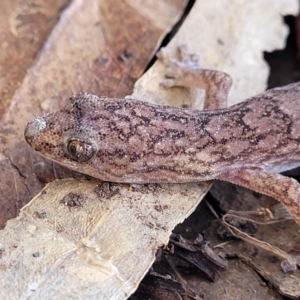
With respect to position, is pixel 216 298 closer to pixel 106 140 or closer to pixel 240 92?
pixel 106 140

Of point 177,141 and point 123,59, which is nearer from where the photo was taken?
point 177,141

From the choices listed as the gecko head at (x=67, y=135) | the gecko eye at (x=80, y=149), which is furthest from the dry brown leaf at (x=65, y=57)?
the gecko eye at (x=80, y=149)

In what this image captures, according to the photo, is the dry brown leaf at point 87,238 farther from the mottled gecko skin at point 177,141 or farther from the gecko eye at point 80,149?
the gecko eye at point 80,149

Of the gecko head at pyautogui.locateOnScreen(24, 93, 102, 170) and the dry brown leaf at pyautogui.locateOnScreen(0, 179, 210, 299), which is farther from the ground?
the gecko head at pyautogui.locateOnScreen(24, 93, 102, 170)

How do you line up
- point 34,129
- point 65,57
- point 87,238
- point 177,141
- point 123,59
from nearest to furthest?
point 87,238 < point 34,129 < point 177,141 < point 65,57 < point 123,59

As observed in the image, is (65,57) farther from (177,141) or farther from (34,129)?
(177,141)

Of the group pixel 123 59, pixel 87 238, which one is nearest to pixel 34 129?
pixel 87 238

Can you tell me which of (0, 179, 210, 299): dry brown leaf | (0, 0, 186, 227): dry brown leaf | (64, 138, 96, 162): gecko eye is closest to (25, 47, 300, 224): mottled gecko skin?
(64, 138, 96, 162): gecko eye

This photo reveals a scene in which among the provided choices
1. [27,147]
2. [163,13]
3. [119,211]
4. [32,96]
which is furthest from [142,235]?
[163,13]

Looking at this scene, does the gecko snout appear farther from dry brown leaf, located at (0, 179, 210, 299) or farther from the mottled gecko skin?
dry brown leaf, located at (0, 179, 210, 299)
